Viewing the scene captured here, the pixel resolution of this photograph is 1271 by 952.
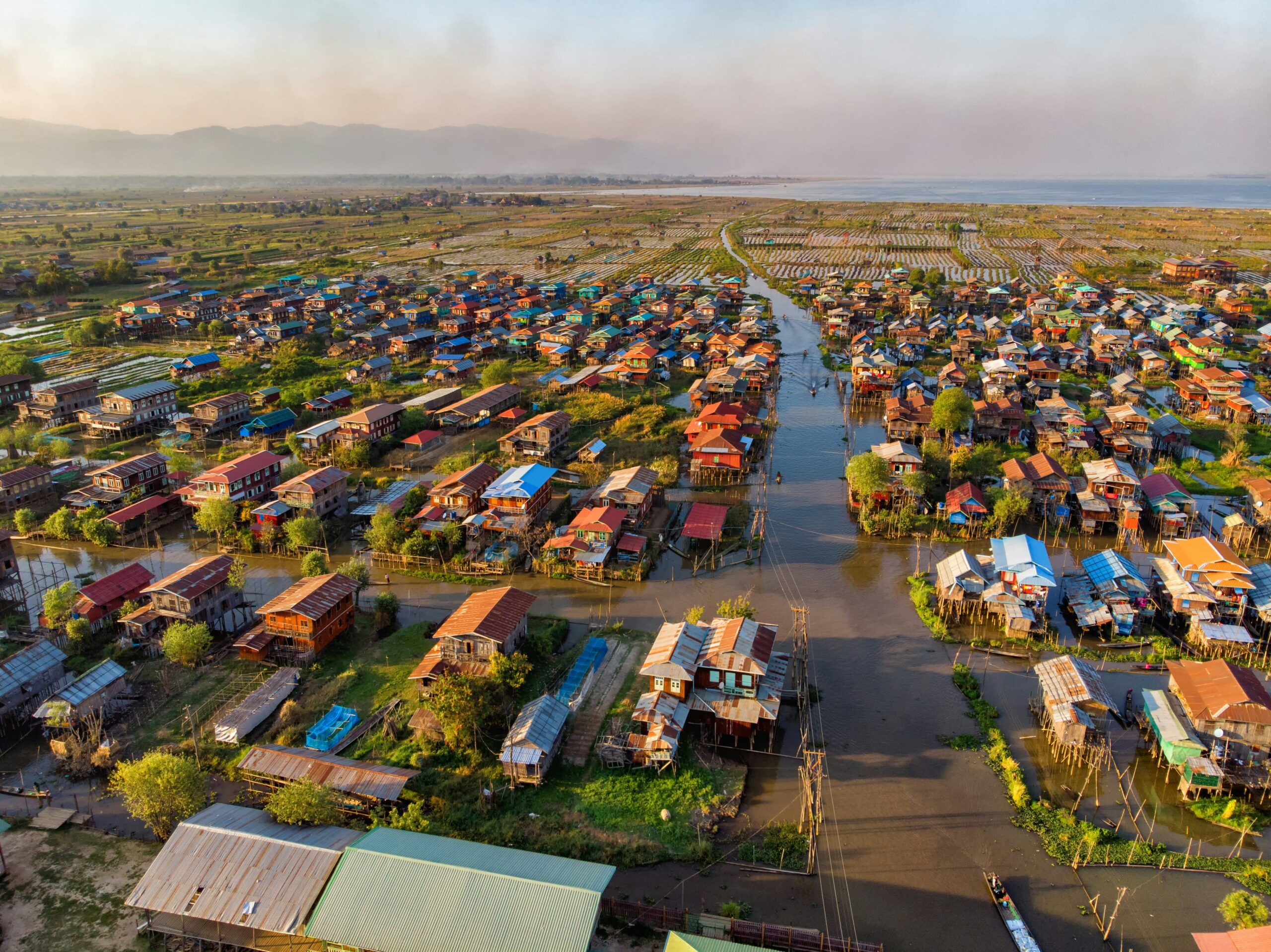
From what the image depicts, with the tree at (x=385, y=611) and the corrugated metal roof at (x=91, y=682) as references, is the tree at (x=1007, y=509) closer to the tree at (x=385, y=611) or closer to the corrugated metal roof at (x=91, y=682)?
the tree at (x=385, y=611)

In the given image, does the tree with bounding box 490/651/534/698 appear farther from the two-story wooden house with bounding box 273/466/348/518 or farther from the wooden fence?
the two-story wooden house with bounding box 273/466/348/518

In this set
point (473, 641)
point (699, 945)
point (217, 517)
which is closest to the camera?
point (699, 945)

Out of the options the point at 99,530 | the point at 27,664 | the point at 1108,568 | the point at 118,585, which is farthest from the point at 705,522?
the point at 99,530

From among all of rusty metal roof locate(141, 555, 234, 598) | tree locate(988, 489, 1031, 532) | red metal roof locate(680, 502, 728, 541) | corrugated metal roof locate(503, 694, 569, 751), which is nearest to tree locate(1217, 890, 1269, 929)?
corrugated metal roof locate(503, 694, 569, 751)

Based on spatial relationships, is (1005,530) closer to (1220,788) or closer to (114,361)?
(1220,788)

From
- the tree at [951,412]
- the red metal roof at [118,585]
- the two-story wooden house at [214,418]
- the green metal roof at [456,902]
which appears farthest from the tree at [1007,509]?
the two-story wooden house at [214,418]

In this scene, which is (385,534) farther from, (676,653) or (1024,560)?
(1024,560)
